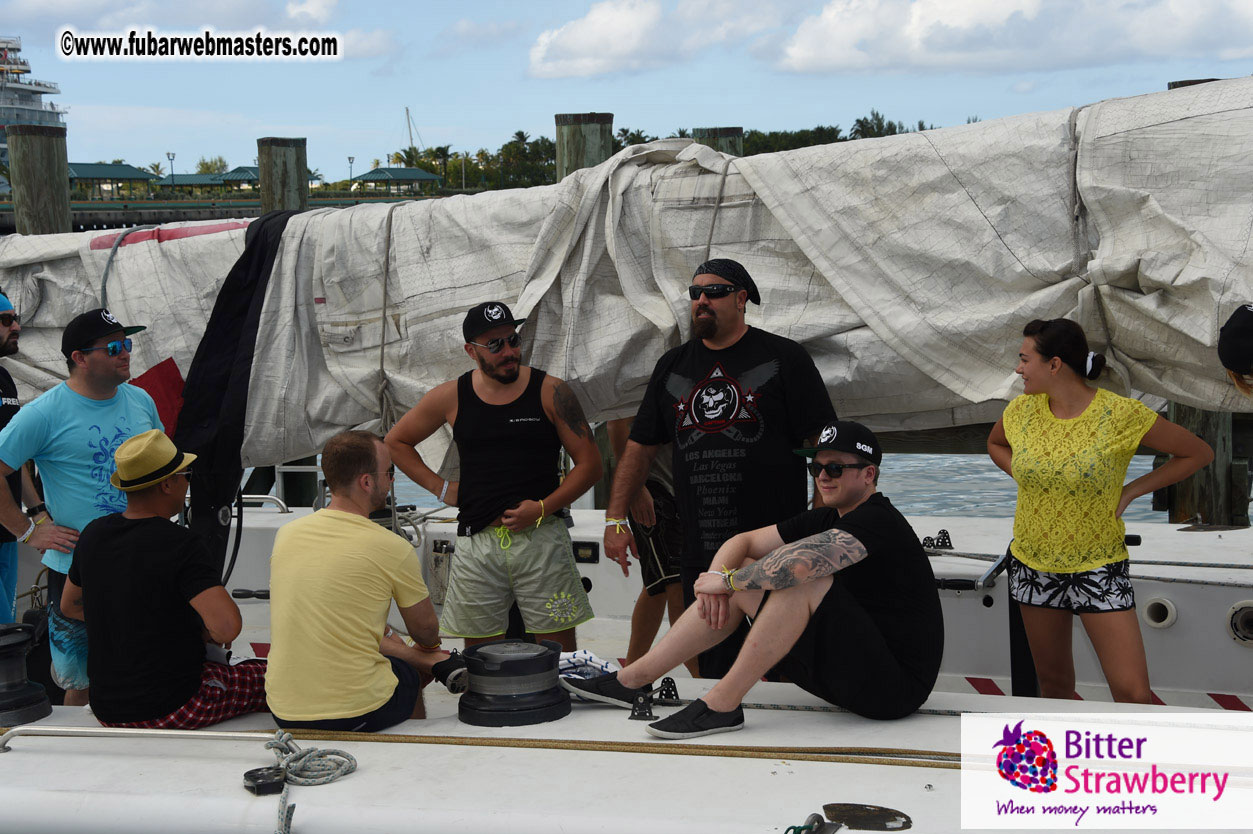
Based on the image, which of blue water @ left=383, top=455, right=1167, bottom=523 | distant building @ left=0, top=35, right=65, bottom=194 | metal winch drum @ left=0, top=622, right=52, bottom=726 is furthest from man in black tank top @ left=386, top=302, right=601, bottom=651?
distant building @ left=0, top=35, right=65, bottom=194

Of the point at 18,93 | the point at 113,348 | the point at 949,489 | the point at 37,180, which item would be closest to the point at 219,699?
the point at 113,348

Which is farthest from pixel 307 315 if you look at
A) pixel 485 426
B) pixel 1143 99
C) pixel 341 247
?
pixel 1143 99

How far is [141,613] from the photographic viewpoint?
10.4 ft

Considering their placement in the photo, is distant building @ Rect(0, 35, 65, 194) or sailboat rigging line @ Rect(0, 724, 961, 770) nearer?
sailboat rigging line @ Rect(0, 724, 961, 770)

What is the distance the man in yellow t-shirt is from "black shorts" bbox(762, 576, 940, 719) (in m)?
1.05

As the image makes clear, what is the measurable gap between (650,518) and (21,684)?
210 cm

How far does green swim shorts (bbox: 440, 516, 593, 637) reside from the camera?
4066mm

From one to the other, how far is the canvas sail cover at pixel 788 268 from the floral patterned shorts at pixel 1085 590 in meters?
0.58

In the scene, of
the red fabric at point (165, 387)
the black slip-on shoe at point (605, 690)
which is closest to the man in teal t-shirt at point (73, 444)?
the red fabric at point (165, 387)

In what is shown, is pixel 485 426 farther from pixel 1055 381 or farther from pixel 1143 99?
pixel 1143 99

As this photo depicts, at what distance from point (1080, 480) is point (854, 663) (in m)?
0.91

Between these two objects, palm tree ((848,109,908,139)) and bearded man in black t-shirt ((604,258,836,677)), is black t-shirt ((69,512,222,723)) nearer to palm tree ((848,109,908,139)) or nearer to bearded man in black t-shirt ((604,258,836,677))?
bearded man in black t-shirt ((604,258,836,677))

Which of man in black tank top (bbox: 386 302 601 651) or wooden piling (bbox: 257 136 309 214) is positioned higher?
wooden piling (bbox: 257 136 309 214)

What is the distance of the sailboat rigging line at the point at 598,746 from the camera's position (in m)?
2.84
